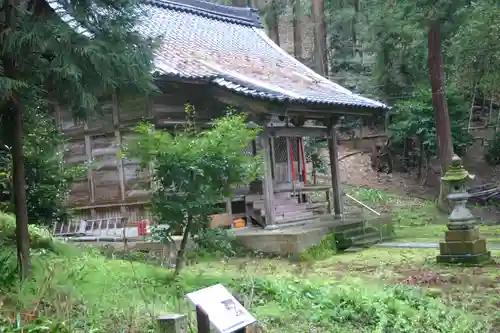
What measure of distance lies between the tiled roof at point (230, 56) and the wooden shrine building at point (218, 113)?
47mm

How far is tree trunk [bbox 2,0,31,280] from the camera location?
5445 millimetres

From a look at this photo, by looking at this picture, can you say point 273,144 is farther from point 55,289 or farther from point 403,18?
point 55,289

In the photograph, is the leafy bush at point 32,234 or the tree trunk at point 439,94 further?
the tree trunk at point 439,94

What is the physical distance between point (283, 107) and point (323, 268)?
3683mm

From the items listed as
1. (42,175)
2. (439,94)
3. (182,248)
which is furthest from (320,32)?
(182,248)

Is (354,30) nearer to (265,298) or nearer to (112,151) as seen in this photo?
(112,151)

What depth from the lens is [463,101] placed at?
23188 mm

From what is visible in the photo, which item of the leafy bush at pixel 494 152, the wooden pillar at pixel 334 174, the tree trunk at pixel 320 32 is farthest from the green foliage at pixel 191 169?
the tree trunk at pixel 320 32

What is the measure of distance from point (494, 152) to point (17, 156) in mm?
23210

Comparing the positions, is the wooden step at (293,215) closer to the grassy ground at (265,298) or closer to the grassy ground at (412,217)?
the grassy ground at (412,217)

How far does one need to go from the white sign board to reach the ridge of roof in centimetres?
1406

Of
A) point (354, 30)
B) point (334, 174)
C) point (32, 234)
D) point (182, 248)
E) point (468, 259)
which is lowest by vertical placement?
point (468, 259)

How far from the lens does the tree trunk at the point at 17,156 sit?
5.45m

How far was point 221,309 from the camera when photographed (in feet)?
14.1
